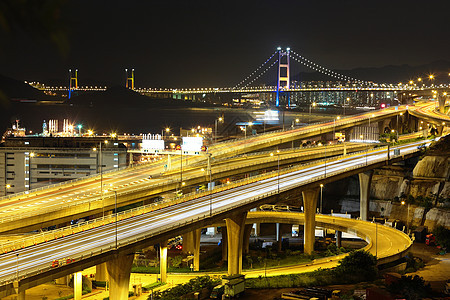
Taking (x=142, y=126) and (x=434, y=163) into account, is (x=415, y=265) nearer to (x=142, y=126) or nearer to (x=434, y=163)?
(x=434, y=163)

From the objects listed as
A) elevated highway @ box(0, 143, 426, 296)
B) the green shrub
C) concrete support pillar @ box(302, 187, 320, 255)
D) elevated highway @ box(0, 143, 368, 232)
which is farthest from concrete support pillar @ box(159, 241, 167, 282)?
concrete support pillar @ box(302, 187, 320, 255)

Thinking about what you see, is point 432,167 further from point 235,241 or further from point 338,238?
point 235,241

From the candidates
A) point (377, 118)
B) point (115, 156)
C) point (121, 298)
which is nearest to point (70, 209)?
point (121, 298)

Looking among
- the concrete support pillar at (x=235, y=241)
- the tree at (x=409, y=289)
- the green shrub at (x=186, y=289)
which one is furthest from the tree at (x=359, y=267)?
the green shrub at (x=186, y=289)

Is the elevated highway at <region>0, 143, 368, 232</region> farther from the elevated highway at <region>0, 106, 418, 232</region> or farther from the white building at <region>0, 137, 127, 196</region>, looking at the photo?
the white building at <region>0, 137, 127, 196</region>

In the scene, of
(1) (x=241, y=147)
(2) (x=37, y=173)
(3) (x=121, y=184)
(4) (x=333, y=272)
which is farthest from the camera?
(2) (x=37, y=173)

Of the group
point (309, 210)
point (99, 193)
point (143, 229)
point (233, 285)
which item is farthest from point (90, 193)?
point (309, 210)

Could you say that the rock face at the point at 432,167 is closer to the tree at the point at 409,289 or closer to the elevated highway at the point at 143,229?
the elevated highway at the point at 143,229
